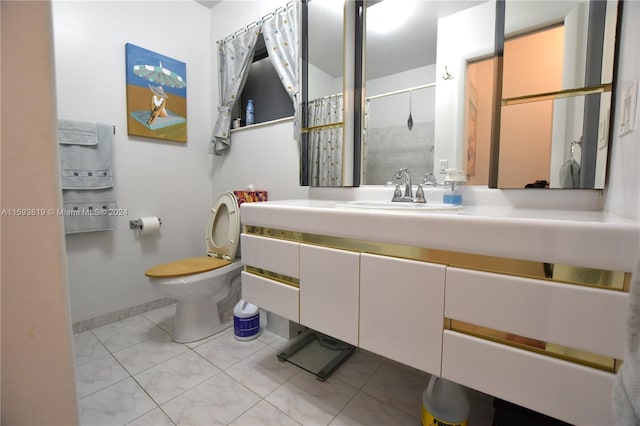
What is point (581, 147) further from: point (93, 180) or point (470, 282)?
point (93, 180)

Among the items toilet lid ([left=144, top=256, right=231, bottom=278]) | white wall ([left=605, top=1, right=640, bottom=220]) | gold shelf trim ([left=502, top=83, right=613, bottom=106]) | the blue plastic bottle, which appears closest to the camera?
white wall ([left=605, top=1, right=640, bottom=220])

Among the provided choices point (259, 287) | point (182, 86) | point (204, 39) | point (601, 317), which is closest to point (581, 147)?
point (601, 317)

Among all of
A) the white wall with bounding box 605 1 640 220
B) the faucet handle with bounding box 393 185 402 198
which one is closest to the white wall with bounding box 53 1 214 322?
the faucet handle with bounding box 393 185 402 198

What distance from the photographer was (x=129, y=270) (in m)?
1.93

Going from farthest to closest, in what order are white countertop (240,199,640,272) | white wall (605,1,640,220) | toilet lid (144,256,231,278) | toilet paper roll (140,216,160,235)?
toilet paper roll (140,216,160,235), toilet lid (144,256,231,278), white wall (605,1,640,220), white countertop (240,199,640,272)

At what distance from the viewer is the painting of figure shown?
6.07 feet

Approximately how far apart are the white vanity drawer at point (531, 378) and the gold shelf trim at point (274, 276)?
587 mm

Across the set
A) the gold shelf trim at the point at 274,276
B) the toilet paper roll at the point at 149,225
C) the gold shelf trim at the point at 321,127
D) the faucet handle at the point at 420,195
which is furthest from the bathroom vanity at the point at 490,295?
the toilet paper roll at the point at 149,225

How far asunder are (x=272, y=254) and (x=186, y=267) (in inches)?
29.5

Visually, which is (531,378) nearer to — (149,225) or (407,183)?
(407,183)

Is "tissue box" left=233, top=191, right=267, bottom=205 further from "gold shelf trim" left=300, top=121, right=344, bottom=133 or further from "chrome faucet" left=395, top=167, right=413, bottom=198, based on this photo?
"chrome faucet" left=395, top=167, right=413, bottom=198

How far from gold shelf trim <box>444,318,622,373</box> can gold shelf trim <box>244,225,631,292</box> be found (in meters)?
0.15

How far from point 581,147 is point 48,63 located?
1432 millimetres

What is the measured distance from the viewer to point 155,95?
195 cm
